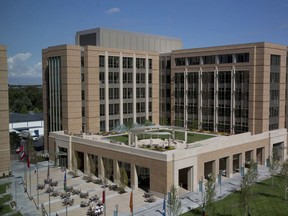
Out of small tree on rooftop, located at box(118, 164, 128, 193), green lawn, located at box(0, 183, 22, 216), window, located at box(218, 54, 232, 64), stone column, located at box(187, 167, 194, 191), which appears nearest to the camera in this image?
green lawn, located at box(0, 183, 22, 216)

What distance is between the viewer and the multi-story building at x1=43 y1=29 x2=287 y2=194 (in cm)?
5369

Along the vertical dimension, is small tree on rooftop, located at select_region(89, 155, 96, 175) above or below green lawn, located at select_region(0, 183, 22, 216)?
above

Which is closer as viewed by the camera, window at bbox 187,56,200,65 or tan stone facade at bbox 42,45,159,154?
tan stone facade at bbox 42,45,159,154

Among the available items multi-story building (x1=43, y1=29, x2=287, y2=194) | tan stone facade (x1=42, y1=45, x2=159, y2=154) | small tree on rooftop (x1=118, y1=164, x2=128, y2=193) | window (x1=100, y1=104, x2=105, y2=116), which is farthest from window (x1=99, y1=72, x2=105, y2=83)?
small tree on rooftop (x1=118, y1=164, x2=128, y2=193)

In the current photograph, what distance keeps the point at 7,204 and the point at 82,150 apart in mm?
16566

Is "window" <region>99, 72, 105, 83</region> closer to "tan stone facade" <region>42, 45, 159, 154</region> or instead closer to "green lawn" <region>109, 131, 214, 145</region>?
"tan stone facade" <region>42, 45, 159, 154</region>

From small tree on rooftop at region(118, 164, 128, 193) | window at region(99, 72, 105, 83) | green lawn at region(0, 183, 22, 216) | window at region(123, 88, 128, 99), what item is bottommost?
green lawn at region(0, 183, 22, 216)

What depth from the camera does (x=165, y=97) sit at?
79.5 m

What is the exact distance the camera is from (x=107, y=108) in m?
68.1

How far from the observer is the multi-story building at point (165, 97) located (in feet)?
176

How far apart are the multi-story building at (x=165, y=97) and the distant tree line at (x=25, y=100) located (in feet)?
280

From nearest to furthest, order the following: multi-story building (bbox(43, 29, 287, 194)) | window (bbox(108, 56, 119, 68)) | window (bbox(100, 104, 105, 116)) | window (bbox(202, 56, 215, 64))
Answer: multi-story building (bbox(43, 29, 287, 194)), window (bbox(100, 104, 105, 116)), window (bbox(108, 56, 119, 68)), window (bbox(202, 56, 215, 64))

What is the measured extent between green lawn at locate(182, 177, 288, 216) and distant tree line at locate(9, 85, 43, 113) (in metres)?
118

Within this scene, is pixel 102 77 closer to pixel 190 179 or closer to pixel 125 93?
pixel 125 93
